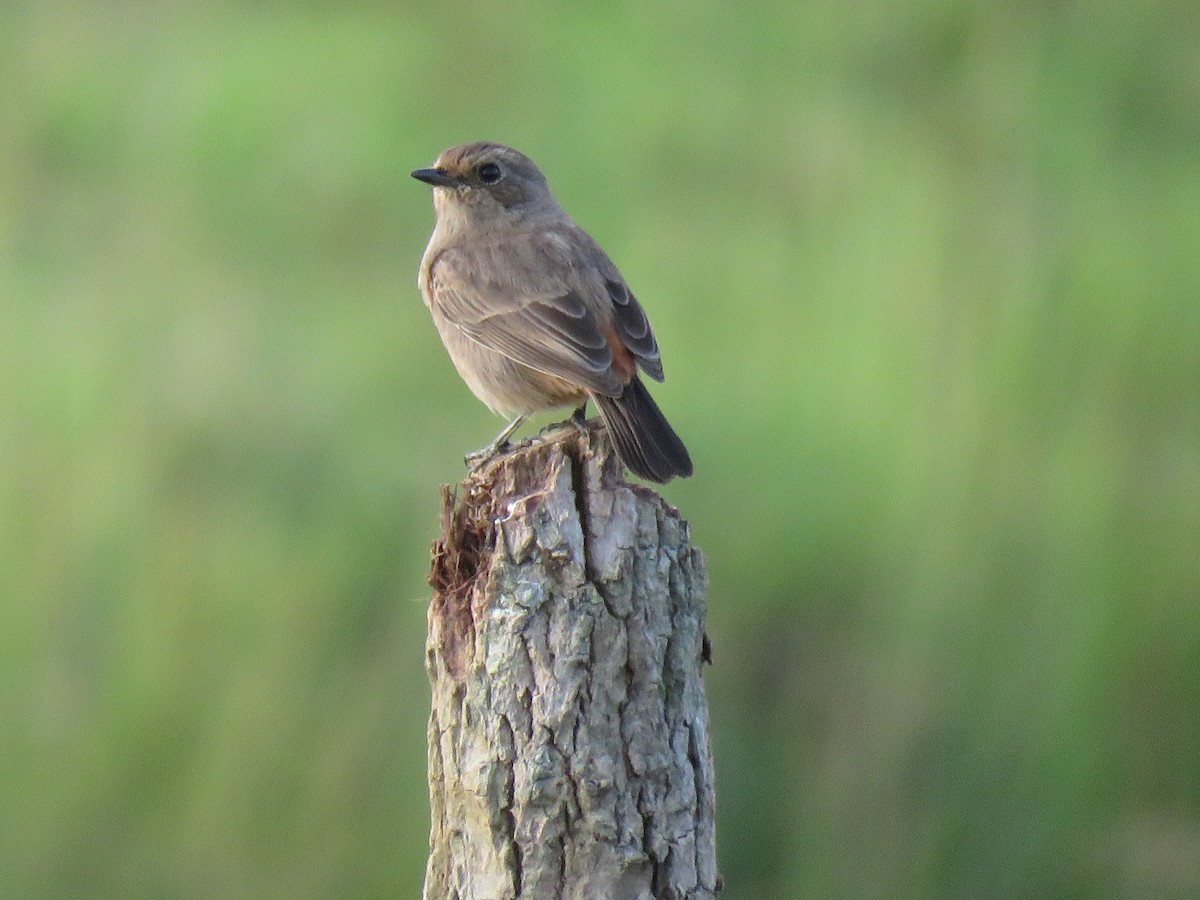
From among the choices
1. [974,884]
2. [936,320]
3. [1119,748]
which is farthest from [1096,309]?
[974,884]

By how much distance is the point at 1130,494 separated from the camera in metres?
6.10

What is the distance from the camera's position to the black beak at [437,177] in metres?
5.27

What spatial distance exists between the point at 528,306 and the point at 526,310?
0.02 m

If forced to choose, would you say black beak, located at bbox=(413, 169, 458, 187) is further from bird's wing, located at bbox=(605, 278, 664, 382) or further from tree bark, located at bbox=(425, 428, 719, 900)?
tree bark, located at bbox=(425, 428, 719, 900)

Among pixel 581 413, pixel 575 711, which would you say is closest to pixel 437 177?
pixel 581 413

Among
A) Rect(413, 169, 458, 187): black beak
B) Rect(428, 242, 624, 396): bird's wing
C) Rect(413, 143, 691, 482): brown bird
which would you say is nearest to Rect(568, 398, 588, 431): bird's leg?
Rect(413, 143, 691, 482): brown bird

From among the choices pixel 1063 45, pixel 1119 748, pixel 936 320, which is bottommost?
pixel 1119 748

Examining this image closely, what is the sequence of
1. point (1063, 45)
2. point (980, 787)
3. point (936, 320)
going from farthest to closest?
point (1063, 45) → point (936, 320) → point (980, 787)

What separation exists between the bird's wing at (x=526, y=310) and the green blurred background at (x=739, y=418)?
4.02ft

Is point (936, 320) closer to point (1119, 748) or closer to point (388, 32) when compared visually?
point (1119, 748)

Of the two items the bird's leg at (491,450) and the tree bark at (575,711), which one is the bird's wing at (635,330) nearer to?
the bird's leg at (491,450)

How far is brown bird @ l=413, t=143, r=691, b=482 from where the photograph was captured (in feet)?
14.1

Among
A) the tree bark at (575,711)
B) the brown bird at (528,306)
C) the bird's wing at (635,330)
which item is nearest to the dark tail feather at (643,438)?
the brown bird at (528,306)

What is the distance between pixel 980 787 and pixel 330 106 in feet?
14.1
